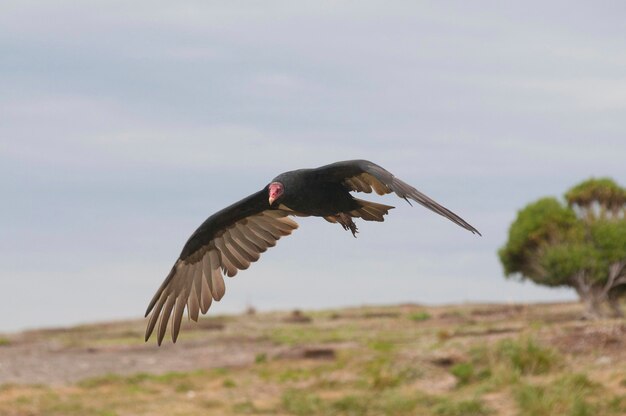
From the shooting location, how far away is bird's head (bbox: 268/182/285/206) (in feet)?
25.5

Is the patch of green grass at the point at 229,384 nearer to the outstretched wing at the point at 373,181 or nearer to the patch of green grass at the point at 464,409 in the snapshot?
the patch of green grass at the point at 464,409

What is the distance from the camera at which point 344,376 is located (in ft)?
65.1

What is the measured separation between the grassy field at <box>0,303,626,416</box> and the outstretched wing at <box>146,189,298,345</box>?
22.7 ft

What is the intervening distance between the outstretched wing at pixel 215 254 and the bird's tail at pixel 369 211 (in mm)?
1411

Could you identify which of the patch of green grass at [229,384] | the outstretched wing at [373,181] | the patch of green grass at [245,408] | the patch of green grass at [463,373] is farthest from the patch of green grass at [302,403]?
the outstretched wing at [373,181]

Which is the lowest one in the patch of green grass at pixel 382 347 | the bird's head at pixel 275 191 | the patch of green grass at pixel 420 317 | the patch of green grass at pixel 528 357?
the patch of green grass at pixel 528 357

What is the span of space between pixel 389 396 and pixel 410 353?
3.05 meters

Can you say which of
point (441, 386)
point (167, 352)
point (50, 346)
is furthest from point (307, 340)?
point (441, 386)

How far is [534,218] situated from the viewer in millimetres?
32625

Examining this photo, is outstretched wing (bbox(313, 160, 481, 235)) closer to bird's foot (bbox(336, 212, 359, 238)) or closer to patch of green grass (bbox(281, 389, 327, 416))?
bird's foot (bbox(336, 212, 359, 238))

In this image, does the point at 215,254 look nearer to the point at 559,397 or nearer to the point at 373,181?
the point at 373,181

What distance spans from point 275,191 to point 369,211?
0.87 metres

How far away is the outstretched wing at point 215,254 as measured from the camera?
9.63 m

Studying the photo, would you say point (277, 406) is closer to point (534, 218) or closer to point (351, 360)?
point (351, 360)
